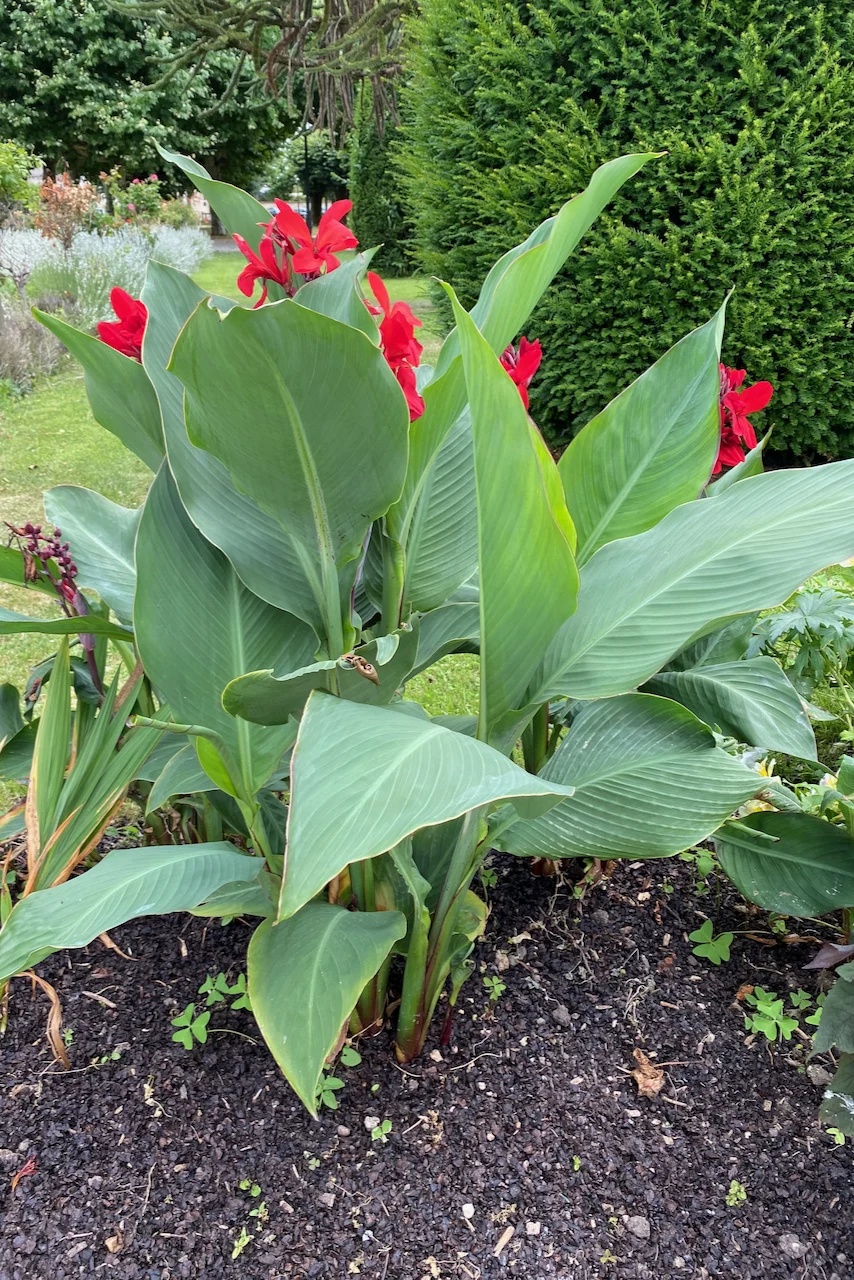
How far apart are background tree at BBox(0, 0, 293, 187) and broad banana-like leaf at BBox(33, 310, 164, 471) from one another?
1974 centimetres

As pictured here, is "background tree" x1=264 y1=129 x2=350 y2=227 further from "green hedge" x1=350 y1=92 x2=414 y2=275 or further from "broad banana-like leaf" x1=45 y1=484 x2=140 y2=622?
"broad banana-like leaf" x1=45 y1=484 x2=140 y2=622

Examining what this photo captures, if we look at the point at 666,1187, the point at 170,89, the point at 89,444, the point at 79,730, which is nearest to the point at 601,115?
the point at 89,444

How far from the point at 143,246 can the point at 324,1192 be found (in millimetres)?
11115

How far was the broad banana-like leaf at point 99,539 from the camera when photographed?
1.36 m

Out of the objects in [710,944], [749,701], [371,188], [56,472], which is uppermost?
[371,188]

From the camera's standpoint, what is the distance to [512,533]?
852 millimetres

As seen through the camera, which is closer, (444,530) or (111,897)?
(111,897)

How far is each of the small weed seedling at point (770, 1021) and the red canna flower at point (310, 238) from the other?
1.37 m

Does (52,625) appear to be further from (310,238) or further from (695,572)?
(695,572)

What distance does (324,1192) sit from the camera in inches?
46.9

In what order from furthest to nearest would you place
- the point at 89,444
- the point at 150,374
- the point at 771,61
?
the point at 89,444 < the point at 771,61 < the point at 150,374

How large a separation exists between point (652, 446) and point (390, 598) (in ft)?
1.50

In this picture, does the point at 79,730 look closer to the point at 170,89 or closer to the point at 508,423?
the point at 508,423

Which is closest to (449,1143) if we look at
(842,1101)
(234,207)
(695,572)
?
(842,1101)
